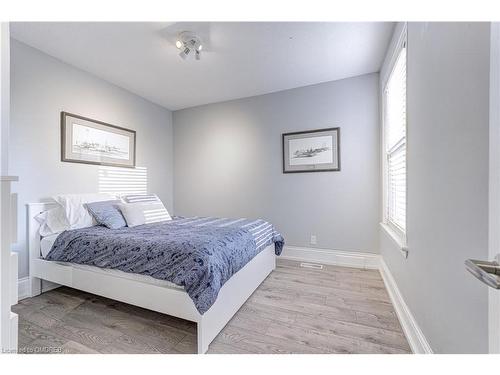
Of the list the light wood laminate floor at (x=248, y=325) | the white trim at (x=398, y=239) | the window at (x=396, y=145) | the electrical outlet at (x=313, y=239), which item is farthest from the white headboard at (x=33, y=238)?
the window at (x=396, y=145)

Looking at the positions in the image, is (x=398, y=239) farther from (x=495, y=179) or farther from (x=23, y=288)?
(x=23, y=288)

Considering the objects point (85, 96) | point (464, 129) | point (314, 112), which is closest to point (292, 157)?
point (314, 112)

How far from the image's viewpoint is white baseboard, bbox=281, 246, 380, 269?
2777mm

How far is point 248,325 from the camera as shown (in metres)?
1.64

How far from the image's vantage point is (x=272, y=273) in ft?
8.75

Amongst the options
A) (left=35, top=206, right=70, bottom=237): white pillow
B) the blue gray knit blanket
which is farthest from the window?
(left=35, top=206, right=70, bottom=237): white pillow

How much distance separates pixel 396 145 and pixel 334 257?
5.48 ft

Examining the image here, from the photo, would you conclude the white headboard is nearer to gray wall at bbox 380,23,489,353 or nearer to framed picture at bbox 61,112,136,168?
framed picture at bbox 61,112,136,168

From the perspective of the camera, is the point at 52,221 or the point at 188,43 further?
the point at 52,221

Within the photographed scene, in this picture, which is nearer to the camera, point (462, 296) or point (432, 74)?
point (462, 296)

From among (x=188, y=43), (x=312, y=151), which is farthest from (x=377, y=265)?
(x=188, y=43)

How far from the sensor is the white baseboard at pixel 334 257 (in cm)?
278

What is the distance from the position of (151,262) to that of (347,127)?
282 centimetres
